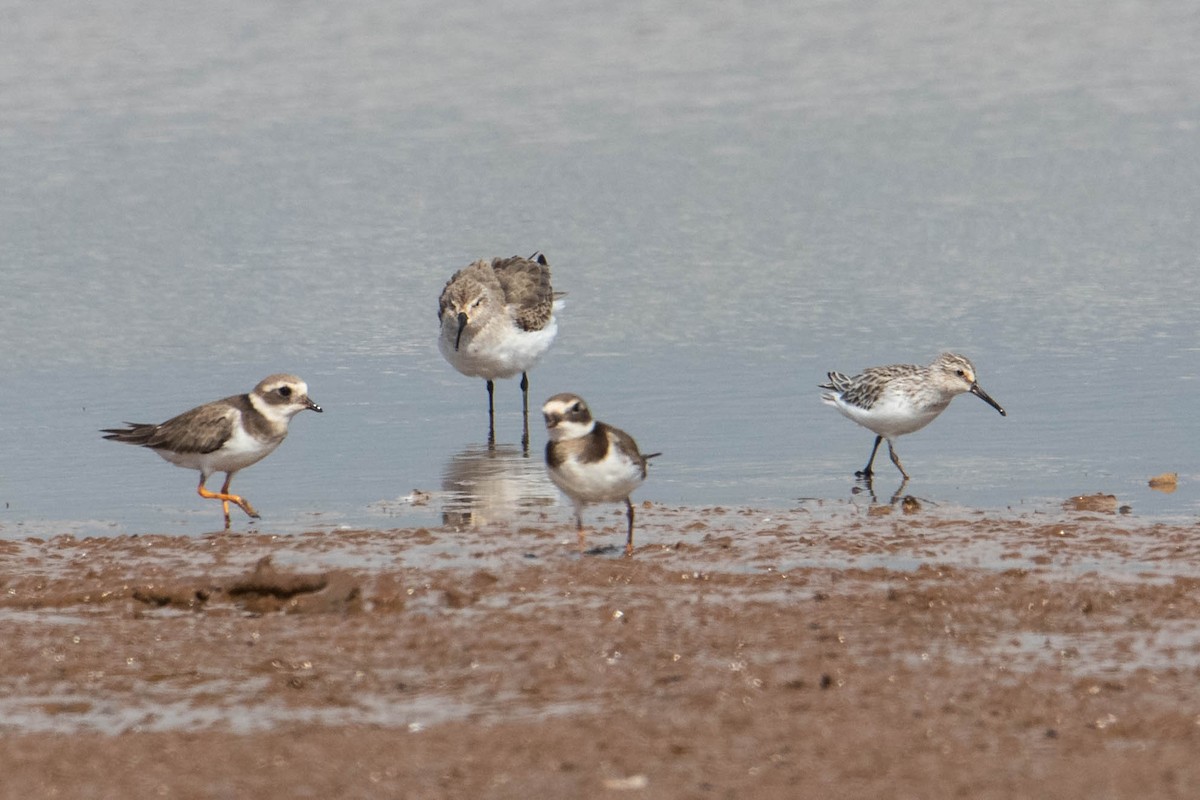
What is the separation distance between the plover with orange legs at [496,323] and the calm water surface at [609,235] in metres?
0.40

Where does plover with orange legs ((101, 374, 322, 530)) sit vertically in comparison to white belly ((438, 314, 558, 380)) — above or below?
below

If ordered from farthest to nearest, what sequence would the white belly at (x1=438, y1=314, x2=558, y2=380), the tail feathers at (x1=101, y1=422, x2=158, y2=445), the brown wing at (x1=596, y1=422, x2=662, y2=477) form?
the white belly at (x1=438, y1=314, x2=558, y2=380)
the tail feathers at (x1=101, y1=422, x2=158, y2=445)
the brown wing at (x1=596, y1=422, x2=662, y2=477)

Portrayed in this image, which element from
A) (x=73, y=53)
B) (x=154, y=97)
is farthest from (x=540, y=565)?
(x=73, y=53)

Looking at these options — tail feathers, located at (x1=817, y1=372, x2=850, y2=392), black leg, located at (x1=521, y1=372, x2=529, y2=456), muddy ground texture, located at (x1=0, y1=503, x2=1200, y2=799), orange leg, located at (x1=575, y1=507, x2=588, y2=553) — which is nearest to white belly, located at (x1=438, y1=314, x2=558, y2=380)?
black leg, located at (x1=521, y1=372, x2=529, y2=456)

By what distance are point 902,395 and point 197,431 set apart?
5.36 meters

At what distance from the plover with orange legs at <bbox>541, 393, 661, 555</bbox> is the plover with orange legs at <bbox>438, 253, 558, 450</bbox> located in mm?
4673

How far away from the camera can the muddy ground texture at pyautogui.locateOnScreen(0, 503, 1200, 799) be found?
6.74m

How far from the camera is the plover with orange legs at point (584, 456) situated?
10.7 m

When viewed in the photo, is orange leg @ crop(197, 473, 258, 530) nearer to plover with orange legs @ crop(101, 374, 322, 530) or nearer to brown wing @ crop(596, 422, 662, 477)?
plover with orange legs @ crop(101, 374, 322, 530)

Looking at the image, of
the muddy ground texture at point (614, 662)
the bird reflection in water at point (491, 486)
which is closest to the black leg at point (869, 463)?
the muddy ground texture at point (614, 662)

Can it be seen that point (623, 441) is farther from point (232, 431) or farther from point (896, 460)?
point (896, 460)

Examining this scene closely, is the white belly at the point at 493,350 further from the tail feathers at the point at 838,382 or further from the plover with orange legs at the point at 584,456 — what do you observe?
the plover with orange legs at the point at 584,456

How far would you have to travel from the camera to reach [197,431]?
12.6 metres

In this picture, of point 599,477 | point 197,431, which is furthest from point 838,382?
point 197,431
